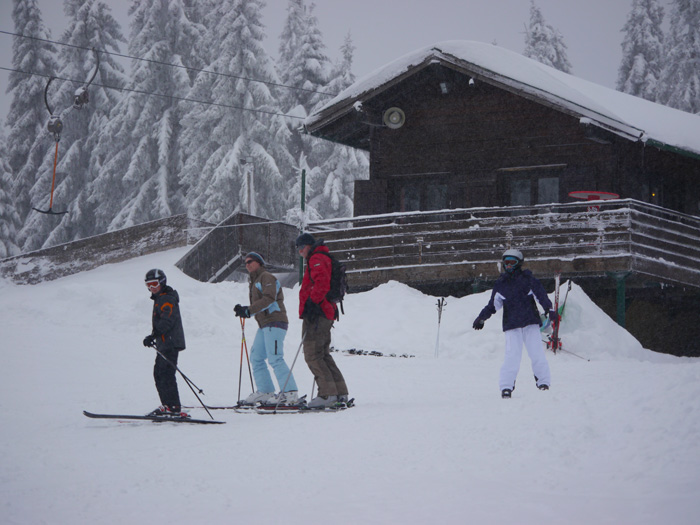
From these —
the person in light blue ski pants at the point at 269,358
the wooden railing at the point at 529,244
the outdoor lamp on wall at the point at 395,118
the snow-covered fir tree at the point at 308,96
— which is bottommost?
the person in light blue ski pants at the point at 269,358

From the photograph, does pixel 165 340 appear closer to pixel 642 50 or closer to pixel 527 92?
pixel 527 92

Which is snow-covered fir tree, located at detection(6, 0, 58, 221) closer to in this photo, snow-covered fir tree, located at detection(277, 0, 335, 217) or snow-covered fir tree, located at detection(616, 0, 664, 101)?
snow-covered fir tree, located at detection(277, 0, 335, 217)

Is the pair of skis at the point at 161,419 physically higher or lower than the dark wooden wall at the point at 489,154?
lower

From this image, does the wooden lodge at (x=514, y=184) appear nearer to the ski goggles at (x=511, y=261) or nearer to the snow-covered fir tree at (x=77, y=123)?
the ski goggles at (x=511, y=261)

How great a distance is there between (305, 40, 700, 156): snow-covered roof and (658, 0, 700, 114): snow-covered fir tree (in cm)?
1725

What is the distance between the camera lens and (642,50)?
1695 inches

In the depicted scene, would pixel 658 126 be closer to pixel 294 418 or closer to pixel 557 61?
pixel 294 418

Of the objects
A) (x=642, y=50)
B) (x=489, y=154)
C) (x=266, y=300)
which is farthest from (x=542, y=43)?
(x=266, y=300)

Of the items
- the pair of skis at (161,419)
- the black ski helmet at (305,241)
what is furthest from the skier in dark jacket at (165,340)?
the black ski helmet at (305,241)

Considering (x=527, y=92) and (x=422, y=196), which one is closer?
(x=527, y=92)

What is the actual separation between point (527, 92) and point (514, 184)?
8.60 feet

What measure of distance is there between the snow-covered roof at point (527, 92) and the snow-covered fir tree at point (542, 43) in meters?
21.0

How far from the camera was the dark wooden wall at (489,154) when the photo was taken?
64.8ft

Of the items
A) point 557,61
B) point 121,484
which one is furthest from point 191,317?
point 557,61
